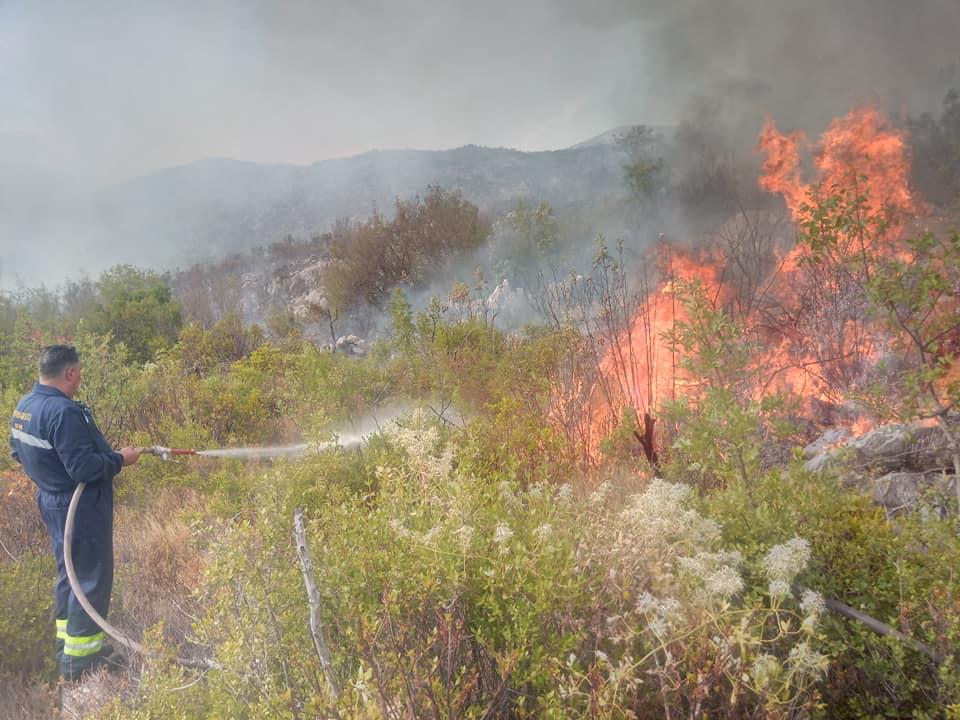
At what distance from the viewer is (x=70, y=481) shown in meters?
3.39

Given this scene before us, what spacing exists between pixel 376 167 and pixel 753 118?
3827 inches

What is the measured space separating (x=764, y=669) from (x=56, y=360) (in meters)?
4.04

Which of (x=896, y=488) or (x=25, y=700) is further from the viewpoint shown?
(x=896, y=488)

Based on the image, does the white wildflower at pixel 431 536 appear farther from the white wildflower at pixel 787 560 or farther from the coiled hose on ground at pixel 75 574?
the coiled hose on ground at pixel 75 574

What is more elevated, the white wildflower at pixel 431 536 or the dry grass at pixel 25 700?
the white wildflower at pixel 431 536

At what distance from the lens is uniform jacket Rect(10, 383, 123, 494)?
10.7 feet

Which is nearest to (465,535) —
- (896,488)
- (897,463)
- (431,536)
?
(431,536)

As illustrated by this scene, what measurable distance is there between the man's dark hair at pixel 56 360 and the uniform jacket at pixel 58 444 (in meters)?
0.10

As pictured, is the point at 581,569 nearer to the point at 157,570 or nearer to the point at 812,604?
the point at 812,604

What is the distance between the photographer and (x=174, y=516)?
513cm

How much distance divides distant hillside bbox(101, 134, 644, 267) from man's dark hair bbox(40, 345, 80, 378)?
53.3 meters

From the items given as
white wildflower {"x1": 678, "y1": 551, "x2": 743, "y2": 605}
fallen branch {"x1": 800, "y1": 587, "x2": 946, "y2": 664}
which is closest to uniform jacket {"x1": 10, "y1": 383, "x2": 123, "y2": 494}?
white wildflower {"x1": 678, "y1": 551, "x2": 743, "y2": 605}

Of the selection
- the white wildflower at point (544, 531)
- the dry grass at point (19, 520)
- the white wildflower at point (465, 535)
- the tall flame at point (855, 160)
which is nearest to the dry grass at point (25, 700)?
the dry grass at point (19, 520)

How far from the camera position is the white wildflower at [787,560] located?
179 centimetres
